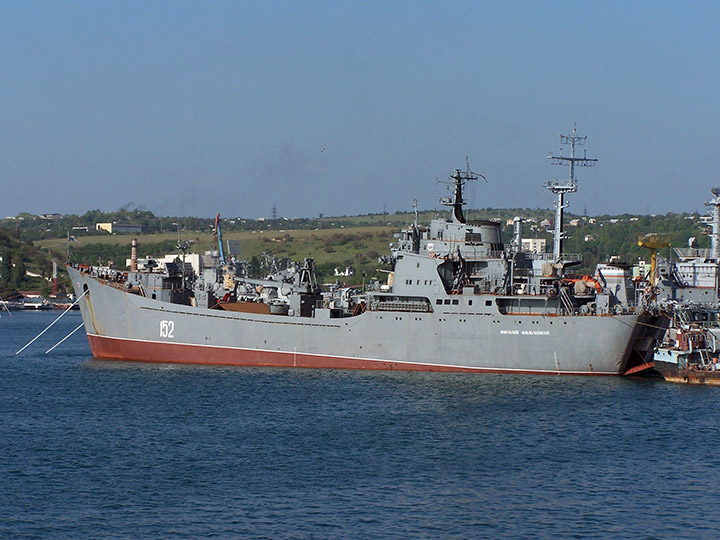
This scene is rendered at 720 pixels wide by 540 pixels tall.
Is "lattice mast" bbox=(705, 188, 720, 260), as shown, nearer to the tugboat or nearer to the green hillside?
the tugboat

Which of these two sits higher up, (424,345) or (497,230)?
(497,230)

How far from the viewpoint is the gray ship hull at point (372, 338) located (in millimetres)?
41469

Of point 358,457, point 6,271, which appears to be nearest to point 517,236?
point 358,457

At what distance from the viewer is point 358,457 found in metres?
28.8

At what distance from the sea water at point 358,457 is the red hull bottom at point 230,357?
1.02 metres

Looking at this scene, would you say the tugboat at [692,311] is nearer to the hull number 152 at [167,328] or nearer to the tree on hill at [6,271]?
the hull number 152 at [167,328]

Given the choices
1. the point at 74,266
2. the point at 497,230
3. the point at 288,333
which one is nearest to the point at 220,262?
the point at 74,266

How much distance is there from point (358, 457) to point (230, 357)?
63.3 ft

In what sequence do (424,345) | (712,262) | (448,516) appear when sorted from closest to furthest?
(448,516) → (424,345) → (712,262)

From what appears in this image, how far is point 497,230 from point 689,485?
22.1m

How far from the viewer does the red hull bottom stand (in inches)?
1722

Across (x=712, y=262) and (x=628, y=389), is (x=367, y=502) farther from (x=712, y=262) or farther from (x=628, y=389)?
(x=712, y=262)

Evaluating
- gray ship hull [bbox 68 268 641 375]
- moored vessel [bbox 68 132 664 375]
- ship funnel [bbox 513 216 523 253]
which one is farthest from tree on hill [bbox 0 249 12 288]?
ship funnel [bbox 513 216 523 253]

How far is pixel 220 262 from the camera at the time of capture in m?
58.5
